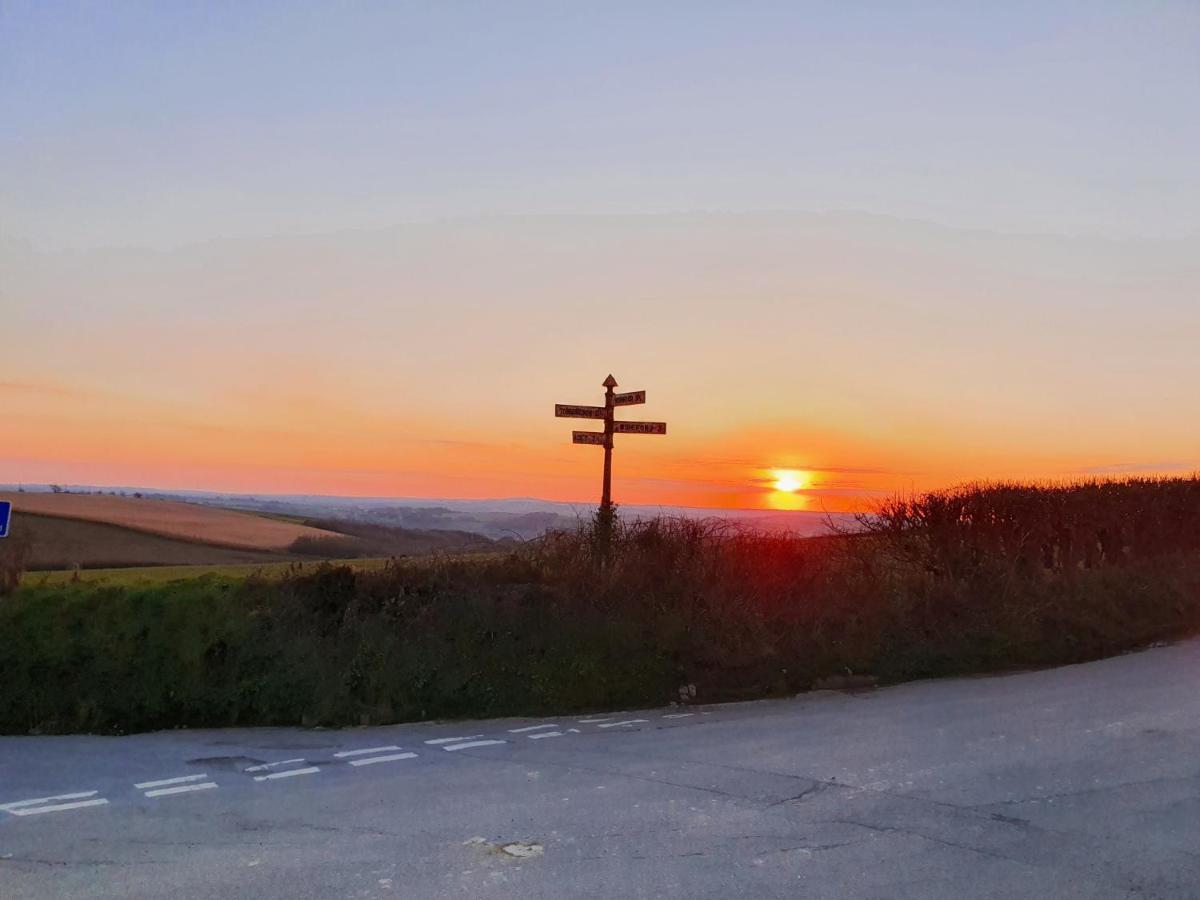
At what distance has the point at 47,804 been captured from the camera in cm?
770

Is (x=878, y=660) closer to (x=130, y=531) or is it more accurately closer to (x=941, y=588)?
(x=941, y=588)

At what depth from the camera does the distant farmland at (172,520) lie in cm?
2964

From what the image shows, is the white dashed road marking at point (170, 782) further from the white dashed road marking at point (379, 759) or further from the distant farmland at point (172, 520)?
the distant farmland at point (172, 520)

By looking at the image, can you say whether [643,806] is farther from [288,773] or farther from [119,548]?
[119,548]

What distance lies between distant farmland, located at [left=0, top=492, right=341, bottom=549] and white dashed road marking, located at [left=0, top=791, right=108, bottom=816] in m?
18.9

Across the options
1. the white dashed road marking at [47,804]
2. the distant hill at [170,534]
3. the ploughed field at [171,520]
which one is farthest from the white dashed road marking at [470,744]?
the ploughed field at [171,520]

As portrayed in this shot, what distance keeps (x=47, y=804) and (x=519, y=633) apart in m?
5.45

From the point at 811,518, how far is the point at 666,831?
34.9ft

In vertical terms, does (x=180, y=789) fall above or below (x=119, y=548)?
below

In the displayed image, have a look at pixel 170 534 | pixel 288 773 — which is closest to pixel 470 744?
pixel 288 773

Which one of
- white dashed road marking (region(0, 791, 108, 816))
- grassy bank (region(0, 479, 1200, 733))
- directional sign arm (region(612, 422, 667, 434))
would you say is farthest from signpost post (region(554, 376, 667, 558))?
white dashed road marking (region(0, 791, 108, 816))

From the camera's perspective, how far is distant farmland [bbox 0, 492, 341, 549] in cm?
2964

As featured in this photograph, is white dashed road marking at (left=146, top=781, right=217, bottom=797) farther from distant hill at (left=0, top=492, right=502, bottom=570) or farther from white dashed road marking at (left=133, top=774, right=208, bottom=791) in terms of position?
distant hill at (left=0, top=492, right=502, bottom=570)

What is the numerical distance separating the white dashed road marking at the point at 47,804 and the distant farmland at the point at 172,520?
18.9 meters
